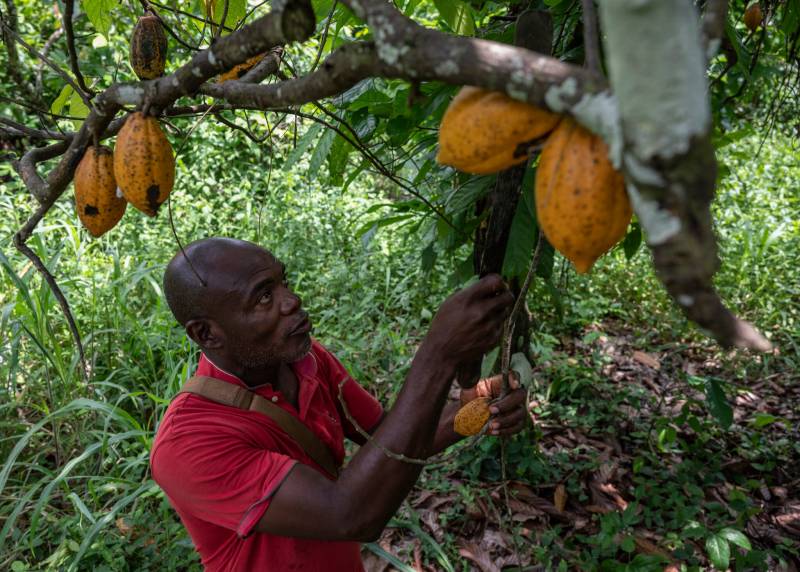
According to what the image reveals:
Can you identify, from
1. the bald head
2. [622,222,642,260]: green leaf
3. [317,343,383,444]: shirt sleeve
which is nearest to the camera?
the bald head

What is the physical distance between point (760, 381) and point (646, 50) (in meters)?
3.46

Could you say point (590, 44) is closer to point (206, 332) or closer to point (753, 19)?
point (206, 332)

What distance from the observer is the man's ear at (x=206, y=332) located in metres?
1.68

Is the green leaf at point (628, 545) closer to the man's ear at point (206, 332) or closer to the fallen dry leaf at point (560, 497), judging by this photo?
the fallen dry leaf at point (560, 497)

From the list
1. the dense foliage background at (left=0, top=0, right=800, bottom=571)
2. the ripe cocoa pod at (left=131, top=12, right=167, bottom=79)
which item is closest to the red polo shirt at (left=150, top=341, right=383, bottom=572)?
the dense foliage background at (left=0, top=0, right=800, bottom=571)

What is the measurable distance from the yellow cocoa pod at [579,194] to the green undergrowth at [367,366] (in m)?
1.35

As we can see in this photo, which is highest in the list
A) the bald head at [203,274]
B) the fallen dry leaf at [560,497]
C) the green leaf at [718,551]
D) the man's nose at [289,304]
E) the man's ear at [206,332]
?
the bald head at [203,274]

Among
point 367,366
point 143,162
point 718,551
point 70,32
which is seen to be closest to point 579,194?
point 143,162

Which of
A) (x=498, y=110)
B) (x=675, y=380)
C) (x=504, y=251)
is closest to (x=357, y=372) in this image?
(x=675, y=380)

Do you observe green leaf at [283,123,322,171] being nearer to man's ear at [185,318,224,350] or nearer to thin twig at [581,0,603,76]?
man's ear at [185,318,224,350]

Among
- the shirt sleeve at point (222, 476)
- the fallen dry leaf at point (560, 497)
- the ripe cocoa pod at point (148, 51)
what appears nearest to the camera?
the ripe cocoa pod at point (148, 51)

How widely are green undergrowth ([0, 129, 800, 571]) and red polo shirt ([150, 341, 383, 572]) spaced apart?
62 centimetres

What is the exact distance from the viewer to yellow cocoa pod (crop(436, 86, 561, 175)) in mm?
552

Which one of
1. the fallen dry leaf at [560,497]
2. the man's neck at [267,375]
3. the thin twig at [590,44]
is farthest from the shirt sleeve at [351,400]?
the thin twig at [590,44]
